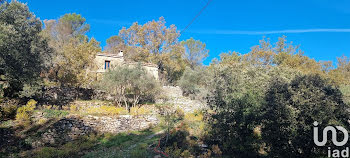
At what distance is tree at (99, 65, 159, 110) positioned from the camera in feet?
59.6

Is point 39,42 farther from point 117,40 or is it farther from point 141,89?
point 117,40

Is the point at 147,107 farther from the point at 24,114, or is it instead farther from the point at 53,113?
the point at 24,114

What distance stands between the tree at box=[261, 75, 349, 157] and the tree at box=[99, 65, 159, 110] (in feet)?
41.8

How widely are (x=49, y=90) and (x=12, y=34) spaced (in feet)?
25.1

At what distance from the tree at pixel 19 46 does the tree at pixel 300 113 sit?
16.3 meters

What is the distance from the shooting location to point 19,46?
1294cm

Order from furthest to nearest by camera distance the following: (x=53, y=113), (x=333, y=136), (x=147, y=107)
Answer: (x=147, y=107) < (x=53, y=113) < (x=333, y=136)

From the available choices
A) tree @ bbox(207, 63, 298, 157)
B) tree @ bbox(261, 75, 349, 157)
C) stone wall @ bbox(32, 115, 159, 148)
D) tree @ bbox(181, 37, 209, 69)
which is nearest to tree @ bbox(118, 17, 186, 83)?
tree @ bbox(181, 37, 209, 69)

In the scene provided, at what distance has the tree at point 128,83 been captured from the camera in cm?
1816

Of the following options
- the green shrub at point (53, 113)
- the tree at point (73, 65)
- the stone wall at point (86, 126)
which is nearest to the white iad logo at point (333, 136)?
the stone wall at point (86, 126)

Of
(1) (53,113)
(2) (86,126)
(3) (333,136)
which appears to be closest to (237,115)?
(3) (333,136)

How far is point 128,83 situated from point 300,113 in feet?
50.5

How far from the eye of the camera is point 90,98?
70.4ft

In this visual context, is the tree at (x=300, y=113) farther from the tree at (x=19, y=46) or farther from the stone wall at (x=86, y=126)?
the tree at (x=19, y=46)
